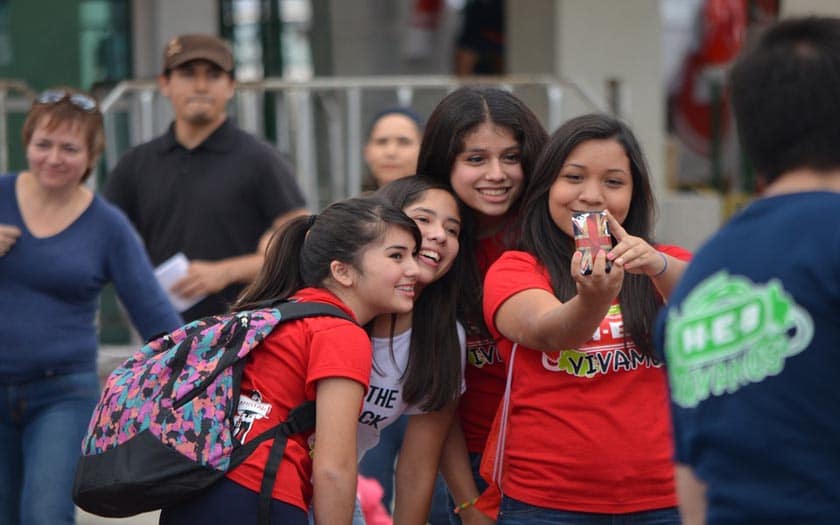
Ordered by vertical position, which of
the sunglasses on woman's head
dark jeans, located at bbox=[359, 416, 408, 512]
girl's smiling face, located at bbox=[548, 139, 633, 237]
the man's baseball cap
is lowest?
dark jeans, located at bbox=[359, 416, 408, 512]

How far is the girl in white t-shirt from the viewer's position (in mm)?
3453

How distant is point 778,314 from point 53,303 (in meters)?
3.05

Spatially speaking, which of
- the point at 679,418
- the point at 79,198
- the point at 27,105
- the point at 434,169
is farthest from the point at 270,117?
the point at 679,418

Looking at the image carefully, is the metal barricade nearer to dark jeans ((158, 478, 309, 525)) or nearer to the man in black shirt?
the man in black shirt

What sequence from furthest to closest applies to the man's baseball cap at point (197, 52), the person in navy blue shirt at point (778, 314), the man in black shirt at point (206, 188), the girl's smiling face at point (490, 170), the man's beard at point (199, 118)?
the man's baseball cap at point (197, 52), the man's beard at point (199, 118), the man in black shirt at point (206, 188), the girl's smiling face at point (490, 170), the person in navy blue shirt at point (778, 314)

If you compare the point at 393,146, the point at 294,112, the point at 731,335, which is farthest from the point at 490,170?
the point at 294,112

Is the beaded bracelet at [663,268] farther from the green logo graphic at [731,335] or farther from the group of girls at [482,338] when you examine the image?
the green logo graphic at [731,335]

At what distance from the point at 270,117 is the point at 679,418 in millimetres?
7163

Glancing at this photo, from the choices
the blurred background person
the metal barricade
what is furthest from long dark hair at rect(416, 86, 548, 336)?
the metal barricade

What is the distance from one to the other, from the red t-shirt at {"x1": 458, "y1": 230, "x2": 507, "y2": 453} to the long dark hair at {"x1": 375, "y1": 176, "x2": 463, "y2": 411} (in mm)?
101

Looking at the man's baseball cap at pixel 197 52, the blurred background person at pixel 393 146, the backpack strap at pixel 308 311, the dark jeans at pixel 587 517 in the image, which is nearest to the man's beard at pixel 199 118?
the man's baseball cap at pixel 197 52

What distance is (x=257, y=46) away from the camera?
10.9 meters

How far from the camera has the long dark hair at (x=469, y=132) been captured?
3570mm

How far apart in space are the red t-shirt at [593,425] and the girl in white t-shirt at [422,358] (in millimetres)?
248
